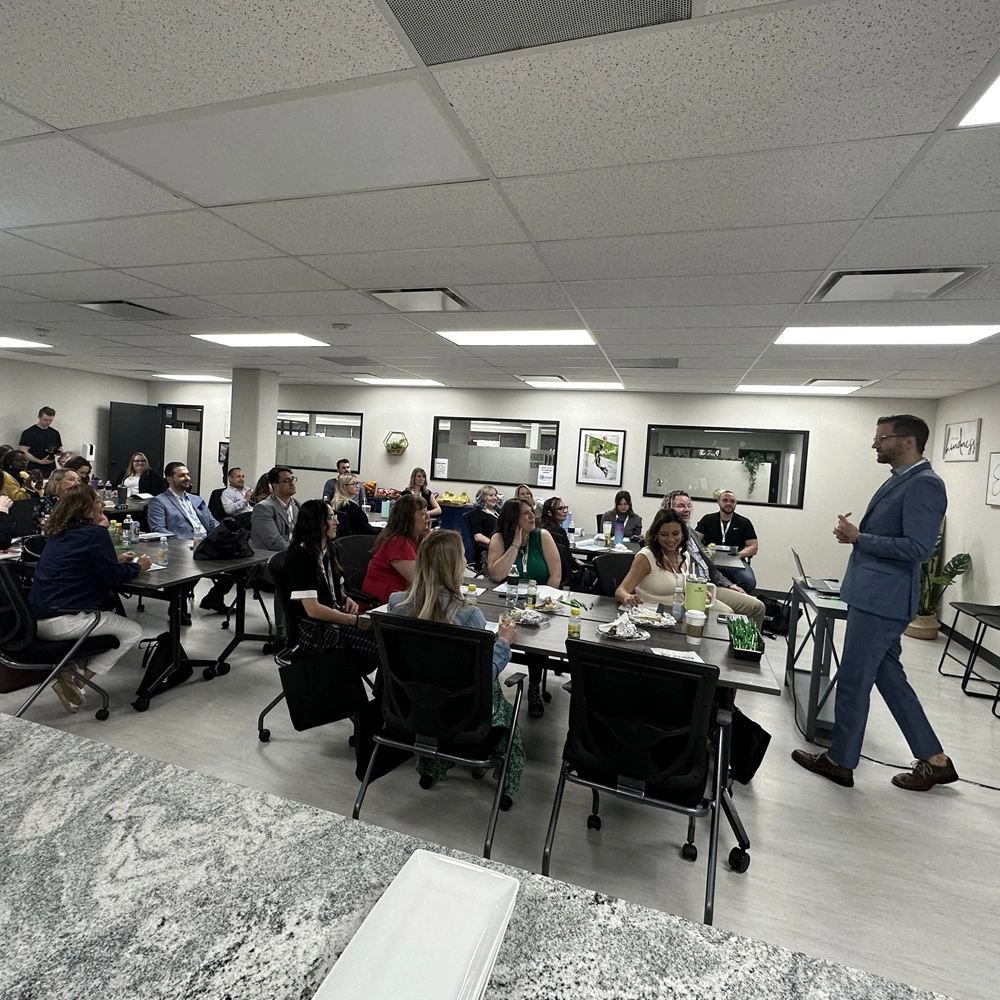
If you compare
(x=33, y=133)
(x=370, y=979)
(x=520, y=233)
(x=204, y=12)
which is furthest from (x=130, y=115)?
(x=370, y=979)

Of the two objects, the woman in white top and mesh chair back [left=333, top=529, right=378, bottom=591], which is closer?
the woman in white top

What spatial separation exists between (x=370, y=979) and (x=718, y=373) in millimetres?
6390

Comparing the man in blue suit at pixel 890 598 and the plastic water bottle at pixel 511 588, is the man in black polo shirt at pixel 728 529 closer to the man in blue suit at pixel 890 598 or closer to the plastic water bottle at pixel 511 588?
the plastic water bottle at pixel 511 588

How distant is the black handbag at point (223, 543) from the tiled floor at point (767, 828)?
0.92 metres

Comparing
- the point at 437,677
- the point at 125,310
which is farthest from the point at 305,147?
the point at 125,310

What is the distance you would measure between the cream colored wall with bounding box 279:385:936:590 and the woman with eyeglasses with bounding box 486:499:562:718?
177 inches

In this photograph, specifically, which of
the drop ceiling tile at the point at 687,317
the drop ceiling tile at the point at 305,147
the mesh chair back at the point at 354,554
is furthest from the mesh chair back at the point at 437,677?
the drop ceiling tile at the point at 687,317

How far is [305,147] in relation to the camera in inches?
75.4

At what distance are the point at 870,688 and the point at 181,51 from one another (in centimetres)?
375

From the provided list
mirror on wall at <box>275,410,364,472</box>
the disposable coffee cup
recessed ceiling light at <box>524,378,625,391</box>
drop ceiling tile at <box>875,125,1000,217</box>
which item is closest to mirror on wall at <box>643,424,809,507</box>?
recessed ceiling light at <box>524,378,625,391</box>

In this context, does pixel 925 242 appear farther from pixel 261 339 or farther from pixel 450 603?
pixel 261 339

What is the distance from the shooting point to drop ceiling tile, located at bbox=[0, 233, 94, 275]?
3100 mm

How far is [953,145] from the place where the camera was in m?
1.70

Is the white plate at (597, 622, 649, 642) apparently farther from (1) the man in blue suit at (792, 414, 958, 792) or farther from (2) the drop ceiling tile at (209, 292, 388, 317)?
(2) the drop ceiling tile at (209, 292, 388, 317)
